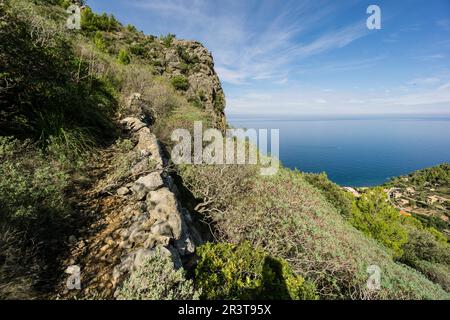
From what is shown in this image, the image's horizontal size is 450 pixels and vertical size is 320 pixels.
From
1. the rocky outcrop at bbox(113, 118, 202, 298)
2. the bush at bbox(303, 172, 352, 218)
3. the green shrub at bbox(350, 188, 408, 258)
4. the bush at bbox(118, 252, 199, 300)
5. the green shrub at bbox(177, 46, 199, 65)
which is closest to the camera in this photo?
the bush at bbox(118, 252, 199, 300)

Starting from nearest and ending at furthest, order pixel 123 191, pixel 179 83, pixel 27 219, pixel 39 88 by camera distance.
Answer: pixel 27 219 → pixel 123 191 → pixel 39 88 → pixel 179 83

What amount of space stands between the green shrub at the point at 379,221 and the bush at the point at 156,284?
15.3 m

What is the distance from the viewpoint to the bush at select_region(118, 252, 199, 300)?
1.75 meters

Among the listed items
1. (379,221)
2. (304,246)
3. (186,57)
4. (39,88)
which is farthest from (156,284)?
(186,57)

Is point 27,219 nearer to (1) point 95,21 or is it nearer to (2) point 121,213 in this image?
(2) point 121,213

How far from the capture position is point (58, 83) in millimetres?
4168

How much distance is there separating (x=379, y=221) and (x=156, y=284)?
19.0 metres

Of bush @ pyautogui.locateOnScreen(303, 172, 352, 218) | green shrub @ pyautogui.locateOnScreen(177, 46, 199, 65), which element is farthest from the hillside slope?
green shrub @ pyautogui.locateOnScreen(177, 46, 199, 65)

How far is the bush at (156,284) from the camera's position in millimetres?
1752

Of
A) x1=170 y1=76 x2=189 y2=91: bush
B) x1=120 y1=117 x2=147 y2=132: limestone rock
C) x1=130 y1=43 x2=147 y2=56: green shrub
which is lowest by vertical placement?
x1=120 y1=117 x2=147 y2=132: limestone rock

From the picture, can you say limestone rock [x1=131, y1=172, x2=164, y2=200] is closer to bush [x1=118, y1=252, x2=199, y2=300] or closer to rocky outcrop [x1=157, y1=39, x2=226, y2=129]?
bush [x1=118, y1=252, x2=199, y2=300]

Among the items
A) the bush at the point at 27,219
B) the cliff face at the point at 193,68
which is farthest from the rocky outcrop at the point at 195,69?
the bush at the point at 27,219

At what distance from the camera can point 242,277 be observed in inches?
106

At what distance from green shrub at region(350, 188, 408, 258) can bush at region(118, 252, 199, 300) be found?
1532 centimetres
